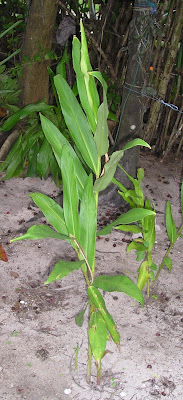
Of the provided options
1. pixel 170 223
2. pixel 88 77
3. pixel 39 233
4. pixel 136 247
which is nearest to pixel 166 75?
pixel 170 223

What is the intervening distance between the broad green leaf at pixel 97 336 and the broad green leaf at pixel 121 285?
0.34ft

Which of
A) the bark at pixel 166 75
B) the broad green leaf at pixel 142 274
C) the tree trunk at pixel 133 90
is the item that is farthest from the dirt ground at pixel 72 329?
the bark at pixel 166 75

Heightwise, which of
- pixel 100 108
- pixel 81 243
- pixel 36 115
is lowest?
pixel 36 115

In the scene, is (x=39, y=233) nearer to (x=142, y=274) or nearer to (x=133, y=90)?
(x=142, y=274)

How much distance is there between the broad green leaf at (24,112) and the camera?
11.3 feet

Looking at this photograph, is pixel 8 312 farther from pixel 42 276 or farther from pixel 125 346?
pixel 125 346

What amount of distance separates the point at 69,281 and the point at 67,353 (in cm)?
53

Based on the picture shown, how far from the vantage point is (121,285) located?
5.44 ft

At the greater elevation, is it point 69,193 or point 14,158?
point 69,193

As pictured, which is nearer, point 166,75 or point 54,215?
point 54,215

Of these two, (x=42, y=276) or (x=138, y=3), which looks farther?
(x=138, y=3)

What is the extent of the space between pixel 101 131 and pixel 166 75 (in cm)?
255

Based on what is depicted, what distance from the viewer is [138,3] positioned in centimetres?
290

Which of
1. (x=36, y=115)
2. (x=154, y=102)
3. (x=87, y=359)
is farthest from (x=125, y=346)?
(x=154, y=102)
